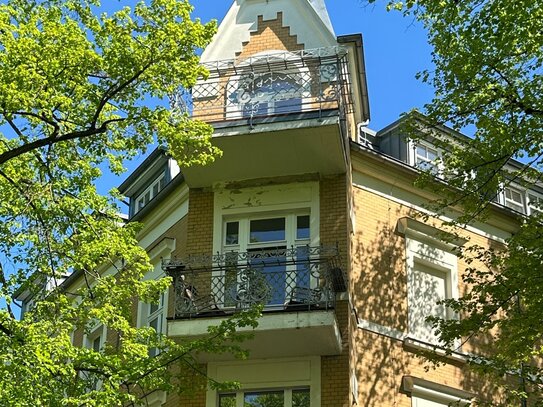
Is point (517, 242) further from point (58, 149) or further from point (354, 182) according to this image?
point (58, 149)

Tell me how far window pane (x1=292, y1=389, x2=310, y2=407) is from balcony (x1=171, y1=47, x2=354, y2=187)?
395cm

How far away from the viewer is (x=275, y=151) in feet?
53.7

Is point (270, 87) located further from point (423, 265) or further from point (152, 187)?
point (152, 187)

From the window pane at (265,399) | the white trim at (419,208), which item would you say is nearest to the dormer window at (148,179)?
the white trim at (419,208)

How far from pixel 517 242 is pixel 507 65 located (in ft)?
10.9

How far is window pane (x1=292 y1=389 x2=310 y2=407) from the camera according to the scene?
1539 cm

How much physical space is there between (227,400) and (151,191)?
7696 mm

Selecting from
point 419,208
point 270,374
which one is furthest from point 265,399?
point 419,208

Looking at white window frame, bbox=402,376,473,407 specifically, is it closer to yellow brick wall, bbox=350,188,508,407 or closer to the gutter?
yellow brick wall, bbox=350,188,508,407

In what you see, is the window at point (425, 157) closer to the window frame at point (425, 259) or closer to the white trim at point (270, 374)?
the window frame at point (425, 259)

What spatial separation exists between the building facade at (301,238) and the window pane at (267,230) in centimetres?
2

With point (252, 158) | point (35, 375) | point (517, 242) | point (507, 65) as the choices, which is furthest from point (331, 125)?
point (35, 375)

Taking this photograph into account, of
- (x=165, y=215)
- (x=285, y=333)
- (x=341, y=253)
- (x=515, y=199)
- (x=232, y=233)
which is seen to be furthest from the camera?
(x=515, y=199)

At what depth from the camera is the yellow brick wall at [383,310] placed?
1641 cm
